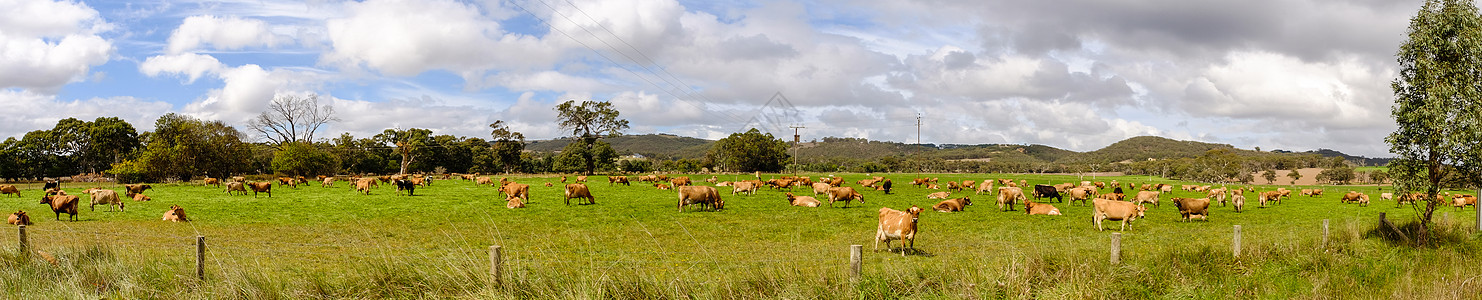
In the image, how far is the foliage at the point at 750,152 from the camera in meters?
103

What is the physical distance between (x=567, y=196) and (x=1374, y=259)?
25.7 meters

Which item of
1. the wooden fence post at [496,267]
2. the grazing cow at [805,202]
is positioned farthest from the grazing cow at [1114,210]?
the wooden fence post at [496,267]

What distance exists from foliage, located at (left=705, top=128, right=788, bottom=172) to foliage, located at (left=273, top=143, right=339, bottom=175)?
5043 cm

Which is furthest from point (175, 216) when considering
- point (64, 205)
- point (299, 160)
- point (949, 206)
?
point (299, 160)

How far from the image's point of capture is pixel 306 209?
85.8ft

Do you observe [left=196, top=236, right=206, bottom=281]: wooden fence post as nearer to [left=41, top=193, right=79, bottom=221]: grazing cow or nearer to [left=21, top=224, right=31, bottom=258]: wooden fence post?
[left=21, top=224, right=31, bottom=258]: wooden fence post

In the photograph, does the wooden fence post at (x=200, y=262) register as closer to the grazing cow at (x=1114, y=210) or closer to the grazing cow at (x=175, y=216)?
the grazing cow at (x=175, y=216)

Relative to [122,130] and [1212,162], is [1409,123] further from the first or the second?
[1212,162]

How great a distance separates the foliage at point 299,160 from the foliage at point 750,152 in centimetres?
5043

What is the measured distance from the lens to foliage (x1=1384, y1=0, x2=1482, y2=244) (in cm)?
1352

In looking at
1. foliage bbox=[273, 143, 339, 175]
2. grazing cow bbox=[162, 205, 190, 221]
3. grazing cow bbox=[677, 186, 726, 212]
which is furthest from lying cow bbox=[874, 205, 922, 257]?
foliage bbox=[273, 143, 339, 175]

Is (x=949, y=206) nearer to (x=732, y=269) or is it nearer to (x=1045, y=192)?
(x=1045, y=192)

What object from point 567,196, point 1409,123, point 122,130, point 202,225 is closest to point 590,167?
point 122,130

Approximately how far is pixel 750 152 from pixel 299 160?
55083 mm
